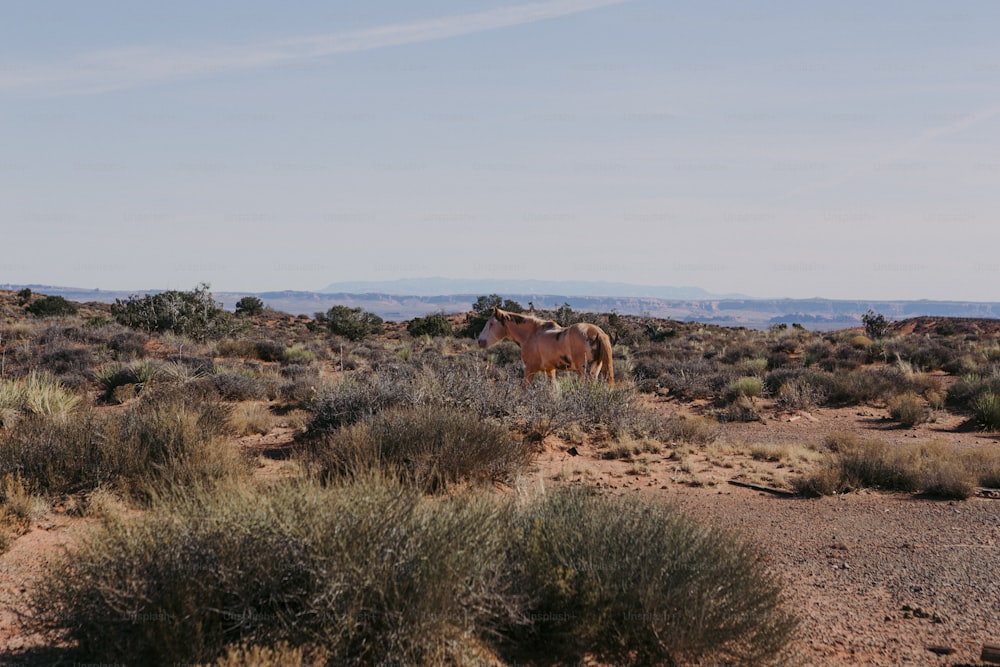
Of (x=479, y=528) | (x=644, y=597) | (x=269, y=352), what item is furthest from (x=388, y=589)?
(x=269, y=352)

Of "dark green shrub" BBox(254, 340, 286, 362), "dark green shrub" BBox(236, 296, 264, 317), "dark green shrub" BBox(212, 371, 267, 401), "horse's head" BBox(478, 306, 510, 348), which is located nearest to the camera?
"horse's head" BBox(478, 306, 510, 348)

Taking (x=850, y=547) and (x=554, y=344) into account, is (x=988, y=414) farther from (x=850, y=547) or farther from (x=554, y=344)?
(x=850, y=547)

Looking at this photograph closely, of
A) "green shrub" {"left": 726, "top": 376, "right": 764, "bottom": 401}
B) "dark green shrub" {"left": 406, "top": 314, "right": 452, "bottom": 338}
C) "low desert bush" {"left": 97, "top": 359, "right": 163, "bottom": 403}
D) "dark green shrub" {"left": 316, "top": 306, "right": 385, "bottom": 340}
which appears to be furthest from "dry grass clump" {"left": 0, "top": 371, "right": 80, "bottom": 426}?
"dark green shrub" {"left": 406, "top": 314, "right": 452, "bottom": 338}

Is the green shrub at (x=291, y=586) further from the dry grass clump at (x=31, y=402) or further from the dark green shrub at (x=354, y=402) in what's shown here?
the dry grass clump at (x=31, y=402)

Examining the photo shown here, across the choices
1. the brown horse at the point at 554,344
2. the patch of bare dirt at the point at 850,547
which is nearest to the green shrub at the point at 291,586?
the patch of bare dirt at the point at 850,547

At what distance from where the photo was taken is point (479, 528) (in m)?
4.36

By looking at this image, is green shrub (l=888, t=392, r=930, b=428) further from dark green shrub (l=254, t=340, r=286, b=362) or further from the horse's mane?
dark green shrub (l=254, t=340, r=286, b=362)

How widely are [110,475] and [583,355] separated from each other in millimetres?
8104

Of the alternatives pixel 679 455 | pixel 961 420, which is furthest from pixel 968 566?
pixel 961 420

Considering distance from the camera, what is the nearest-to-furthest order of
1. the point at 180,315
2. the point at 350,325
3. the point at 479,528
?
the point at 479,528 < the point at 180,315 < the point at 350,325

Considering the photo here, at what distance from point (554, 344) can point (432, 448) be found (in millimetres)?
5897

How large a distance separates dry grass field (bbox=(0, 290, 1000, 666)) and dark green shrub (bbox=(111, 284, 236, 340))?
11.0m

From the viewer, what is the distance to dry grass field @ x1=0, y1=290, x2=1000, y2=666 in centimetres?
391

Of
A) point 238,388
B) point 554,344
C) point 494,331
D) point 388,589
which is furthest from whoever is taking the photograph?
point 238,388
